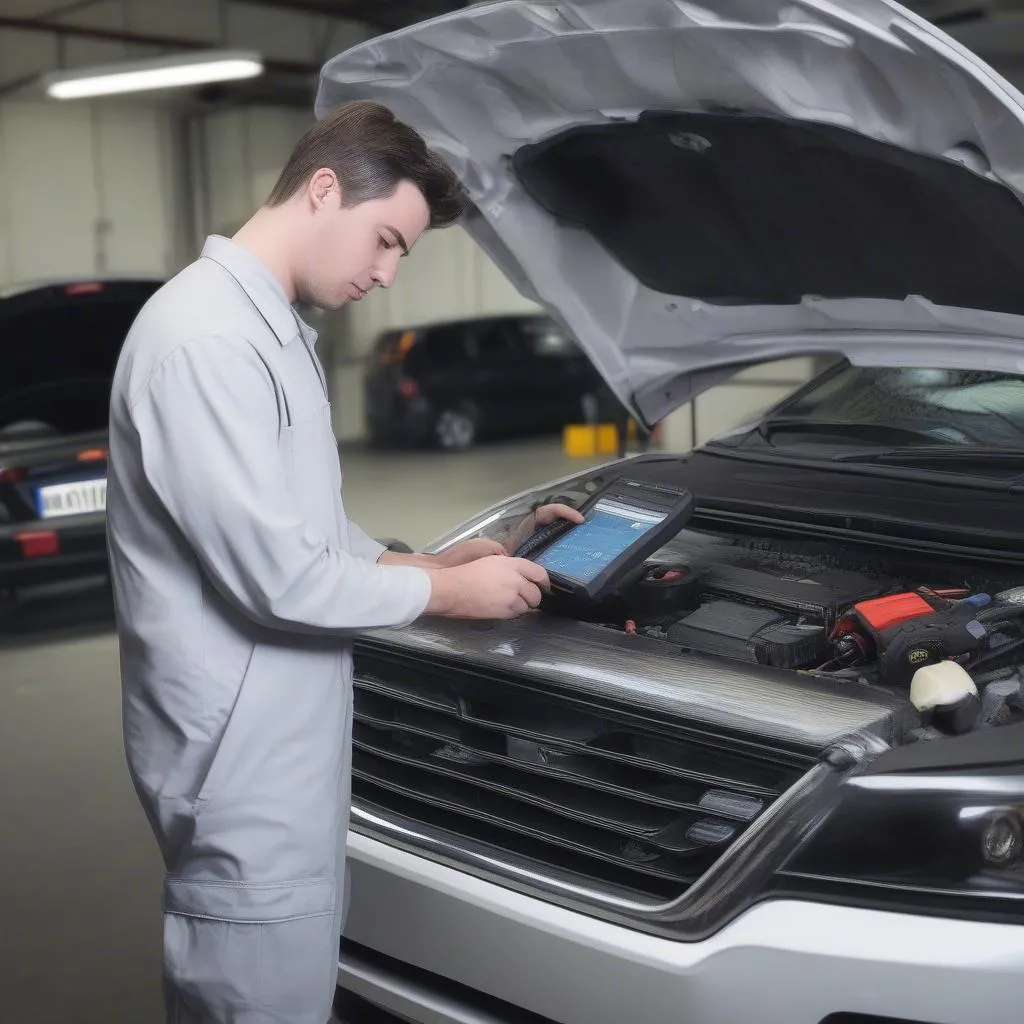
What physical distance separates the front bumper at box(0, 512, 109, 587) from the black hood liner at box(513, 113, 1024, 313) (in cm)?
382

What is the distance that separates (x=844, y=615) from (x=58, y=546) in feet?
15.2

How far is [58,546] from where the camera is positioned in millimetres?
5867

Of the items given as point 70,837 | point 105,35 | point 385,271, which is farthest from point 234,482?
point 105,35

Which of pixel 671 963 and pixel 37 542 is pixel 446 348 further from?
pixel 671 963

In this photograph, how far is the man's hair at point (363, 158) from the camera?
1603 millimetres

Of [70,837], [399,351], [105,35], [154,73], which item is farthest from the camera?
[399,351]

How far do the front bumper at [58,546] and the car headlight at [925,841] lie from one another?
15.6 feet

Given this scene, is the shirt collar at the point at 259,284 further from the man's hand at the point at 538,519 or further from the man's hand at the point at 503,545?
the man's hand at the point at 538,519

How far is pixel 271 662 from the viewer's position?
1.60 meters

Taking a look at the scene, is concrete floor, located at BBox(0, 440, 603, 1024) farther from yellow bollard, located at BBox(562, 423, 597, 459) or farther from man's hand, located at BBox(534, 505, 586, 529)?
yellow bollard, located at BBox(562, 423, 597, 459)

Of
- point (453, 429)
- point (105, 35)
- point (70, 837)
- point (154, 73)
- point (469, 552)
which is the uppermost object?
point (105, 35)

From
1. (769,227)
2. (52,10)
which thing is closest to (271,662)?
(769,227)

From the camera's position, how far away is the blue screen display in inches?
81.4

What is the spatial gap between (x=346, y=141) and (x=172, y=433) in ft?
1.40
